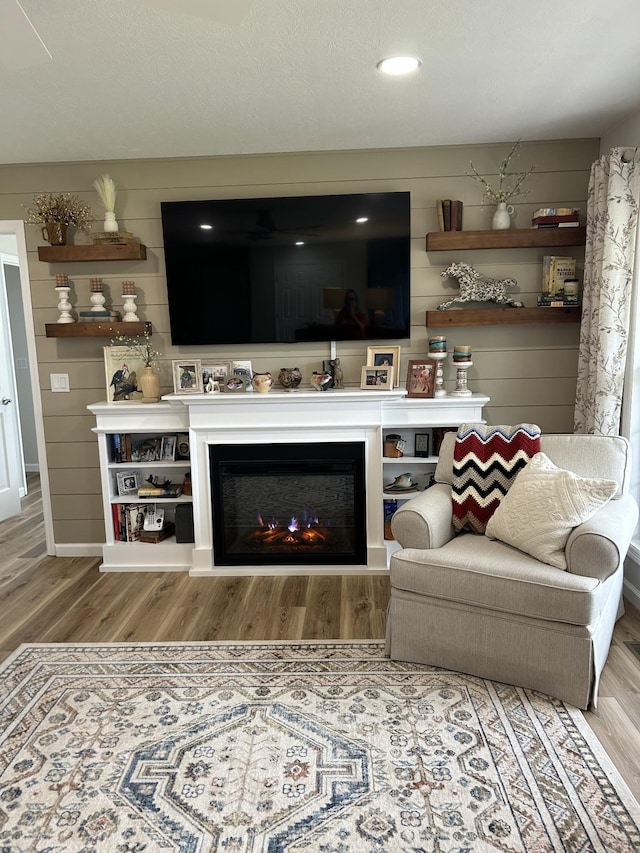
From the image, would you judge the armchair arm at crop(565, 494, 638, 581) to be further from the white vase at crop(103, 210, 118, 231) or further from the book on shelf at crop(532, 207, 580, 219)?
the white vase at crop(103, 210, 118, 231)

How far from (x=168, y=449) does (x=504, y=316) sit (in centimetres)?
220

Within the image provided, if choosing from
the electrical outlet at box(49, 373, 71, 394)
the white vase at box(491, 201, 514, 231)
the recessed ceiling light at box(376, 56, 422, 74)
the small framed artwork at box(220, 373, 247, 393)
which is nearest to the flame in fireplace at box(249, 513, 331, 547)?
the small framed artwork at box(220, 373, 247, 393)

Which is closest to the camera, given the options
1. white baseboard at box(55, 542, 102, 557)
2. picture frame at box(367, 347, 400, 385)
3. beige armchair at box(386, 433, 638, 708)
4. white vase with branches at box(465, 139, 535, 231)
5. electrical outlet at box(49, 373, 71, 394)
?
beige armchair at box(386, 433, 638, 708)

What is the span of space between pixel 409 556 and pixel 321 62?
206 cm

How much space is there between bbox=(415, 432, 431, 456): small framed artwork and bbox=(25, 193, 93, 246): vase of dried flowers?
2.46 m

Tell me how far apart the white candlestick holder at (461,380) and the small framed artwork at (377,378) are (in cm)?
39

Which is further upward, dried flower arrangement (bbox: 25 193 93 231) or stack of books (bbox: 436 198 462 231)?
dried flower arrangement (bbox: 25 193 93 231)

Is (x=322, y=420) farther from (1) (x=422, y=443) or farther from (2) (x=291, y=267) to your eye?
(2) (x=291, y=267)

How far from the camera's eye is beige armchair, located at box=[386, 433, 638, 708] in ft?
7.55

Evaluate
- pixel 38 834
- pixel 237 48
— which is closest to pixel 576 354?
pixel 237 48

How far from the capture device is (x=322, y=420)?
3.65 m

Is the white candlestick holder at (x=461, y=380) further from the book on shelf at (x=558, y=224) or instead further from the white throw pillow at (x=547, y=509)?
the white throw pillow at (x=547, y=509)

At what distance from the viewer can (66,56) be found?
94.6 inches

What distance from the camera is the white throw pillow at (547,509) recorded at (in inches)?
98.1
